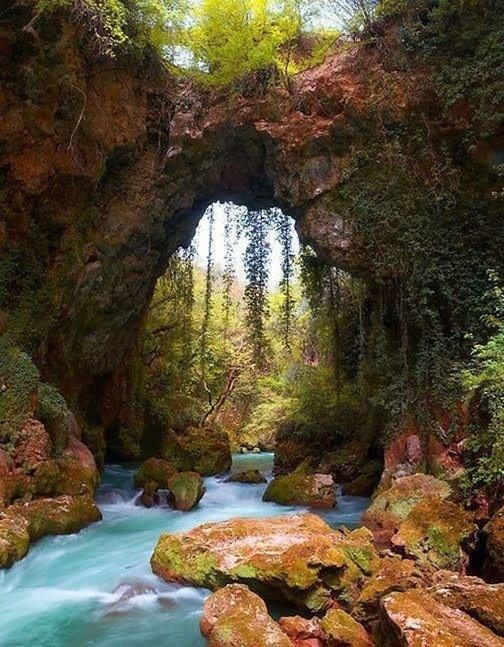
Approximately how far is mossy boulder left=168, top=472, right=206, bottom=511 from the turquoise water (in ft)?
1.47

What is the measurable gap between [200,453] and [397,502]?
26.5 ft

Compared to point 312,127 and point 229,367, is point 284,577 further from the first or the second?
point 229,367

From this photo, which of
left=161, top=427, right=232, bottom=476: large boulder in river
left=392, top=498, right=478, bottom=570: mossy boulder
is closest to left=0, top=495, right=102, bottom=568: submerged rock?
left=392, top=498, right=478, bottom=570: mossy boulder

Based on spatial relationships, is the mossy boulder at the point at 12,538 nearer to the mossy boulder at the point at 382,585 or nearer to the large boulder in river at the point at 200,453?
the mossy boulder at the point at 382,585

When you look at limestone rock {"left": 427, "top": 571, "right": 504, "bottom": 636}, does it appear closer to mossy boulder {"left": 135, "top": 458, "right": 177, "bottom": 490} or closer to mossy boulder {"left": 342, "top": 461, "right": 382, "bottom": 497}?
mossy boulder {"left": 342, "top": 461, "right": 382, "bottom": 497}

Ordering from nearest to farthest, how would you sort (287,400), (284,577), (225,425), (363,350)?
(284,577) → (363,350) → (287,400) → (225,425)

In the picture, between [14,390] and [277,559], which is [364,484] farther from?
[14,390]

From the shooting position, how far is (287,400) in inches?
845

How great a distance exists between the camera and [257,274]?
14.2 metres

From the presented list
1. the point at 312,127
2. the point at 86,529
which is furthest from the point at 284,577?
the point at 312,127

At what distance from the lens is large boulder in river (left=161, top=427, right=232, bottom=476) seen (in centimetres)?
1462

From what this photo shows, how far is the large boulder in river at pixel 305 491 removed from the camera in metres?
9.76

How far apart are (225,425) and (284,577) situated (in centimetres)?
2118

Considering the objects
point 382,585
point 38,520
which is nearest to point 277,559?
point 382,585
